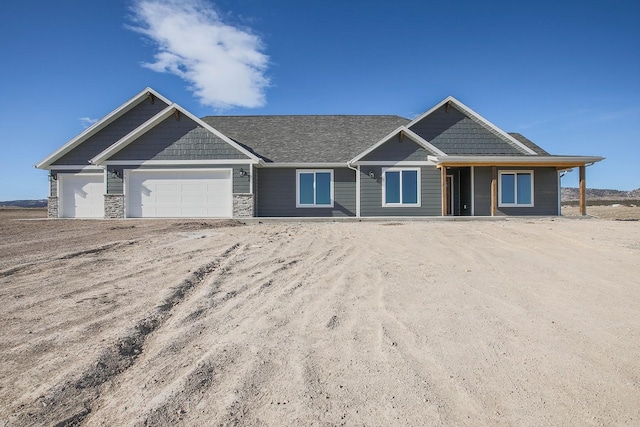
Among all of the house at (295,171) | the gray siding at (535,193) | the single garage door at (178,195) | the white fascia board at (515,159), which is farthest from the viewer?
the gray siding at (535,193)

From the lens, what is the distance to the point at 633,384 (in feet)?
8.50

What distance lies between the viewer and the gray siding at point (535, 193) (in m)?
16.6

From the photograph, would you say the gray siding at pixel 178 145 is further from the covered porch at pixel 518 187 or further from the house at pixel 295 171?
the covered porch at pixel 518 187

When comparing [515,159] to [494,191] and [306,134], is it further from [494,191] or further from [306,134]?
[306,134]

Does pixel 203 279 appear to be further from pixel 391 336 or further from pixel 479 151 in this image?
pixel 479 151

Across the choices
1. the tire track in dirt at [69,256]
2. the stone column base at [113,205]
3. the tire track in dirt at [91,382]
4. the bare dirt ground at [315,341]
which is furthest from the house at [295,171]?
the tire track in dirt at [91,382]

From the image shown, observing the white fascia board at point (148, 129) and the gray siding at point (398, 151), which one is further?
the gray siding at point (398, 151)

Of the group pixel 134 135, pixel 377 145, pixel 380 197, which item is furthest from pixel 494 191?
pixel 134 135

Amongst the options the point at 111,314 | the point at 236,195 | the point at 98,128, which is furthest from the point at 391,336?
the point at 98,128

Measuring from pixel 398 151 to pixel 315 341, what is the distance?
45.4ft

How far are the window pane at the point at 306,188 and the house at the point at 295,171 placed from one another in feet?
0.15

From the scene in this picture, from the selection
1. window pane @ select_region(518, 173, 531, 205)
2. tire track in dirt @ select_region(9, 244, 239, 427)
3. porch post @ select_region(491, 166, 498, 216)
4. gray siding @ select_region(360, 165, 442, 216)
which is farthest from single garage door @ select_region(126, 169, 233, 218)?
window pane @ select_region(518, 173, 531, 205)

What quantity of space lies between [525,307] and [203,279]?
→ 13.2ft

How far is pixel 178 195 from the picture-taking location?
16156 millimetres
